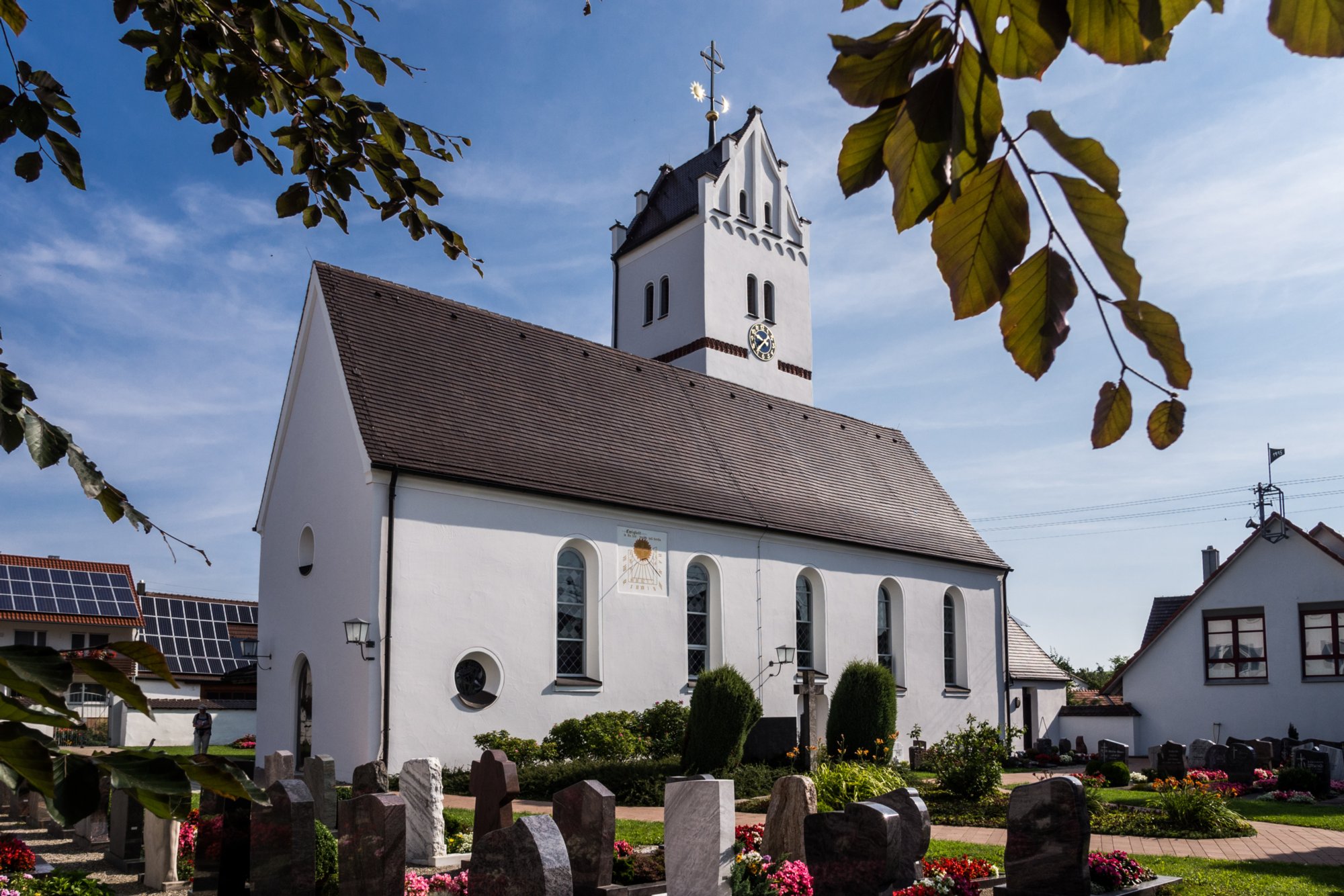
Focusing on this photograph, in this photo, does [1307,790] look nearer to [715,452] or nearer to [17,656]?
[715,452]

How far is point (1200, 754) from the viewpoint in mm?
21859

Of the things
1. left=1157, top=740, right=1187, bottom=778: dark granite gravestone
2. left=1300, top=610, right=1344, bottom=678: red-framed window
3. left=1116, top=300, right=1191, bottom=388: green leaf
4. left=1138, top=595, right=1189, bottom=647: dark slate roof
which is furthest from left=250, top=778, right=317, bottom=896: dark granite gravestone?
left=1138, top=595, right=1189, bottom=647: dark slate roof

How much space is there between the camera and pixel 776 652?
23000 mm

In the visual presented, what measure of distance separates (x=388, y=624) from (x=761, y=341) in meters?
19.0

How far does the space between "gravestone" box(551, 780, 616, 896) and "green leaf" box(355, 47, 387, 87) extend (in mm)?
6378

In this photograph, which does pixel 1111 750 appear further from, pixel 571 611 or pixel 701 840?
pixel 701 840

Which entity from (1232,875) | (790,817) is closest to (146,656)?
(790,817)

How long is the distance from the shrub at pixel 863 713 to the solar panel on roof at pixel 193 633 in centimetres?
2649

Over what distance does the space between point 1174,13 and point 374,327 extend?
21509mm

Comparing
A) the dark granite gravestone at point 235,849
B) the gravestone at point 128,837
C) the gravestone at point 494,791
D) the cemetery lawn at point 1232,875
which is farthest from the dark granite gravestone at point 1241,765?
the gravestone at point 128,837

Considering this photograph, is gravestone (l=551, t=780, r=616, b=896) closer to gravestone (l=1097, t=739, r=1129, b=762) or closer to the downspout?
the downspout

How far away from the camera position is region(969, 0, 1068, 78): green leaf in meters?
1.09

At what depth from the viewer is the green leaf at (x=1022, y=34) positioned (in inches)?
42.8

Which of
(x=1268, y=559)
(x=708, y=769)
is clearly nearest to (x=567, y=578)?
(x=708, y=769)
